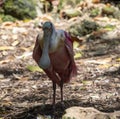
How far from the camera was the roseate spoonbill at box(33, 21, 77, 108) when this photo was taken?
15.5 feet

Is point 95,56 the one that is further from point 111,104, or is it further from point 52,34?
point 52,34

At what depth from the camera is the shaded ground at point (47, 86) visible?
559 cm

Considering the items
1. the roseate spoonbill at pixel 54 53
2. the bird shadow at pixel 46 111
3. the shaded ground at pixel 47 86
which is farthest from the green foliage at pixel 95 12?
the roseate spoonbill at pixel 54 53

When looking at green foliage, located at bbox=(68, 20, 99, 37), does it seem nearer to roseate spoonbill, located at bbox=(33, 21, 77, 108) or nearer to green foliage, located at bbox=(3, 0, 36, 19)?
green foliage, located at bbox=(3, 0, 36, 19)

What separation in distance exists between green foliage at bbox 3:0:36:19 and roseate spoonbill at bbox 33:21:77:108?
23.7ft

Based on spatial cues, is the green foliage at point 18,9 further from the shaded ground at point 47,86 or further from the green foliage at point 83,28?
the shaded ground at point 47,86

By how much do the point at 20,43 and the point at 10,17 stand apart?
8.78ft

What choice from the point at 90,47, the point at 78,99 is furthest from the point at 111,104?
the point at 90,47

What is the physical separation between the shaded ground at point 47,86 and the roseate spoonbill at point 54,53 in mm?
483

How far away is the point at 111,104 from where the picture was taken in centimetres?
558

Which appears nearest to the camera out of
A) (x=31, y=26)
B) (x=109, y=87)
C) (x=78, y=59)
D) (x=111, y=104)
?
(x=111, y=104)

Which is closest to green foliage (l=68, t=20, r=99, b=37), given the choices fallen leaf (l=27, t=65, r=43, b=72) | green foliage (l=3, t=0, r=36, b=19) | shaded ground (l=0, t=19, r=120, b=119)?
shaded ground (l=0, t=19, r=120, b=119)

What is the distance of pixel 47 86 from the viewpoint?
6.64 metres

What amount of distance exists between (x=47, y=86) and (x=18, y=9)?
20.1ft
